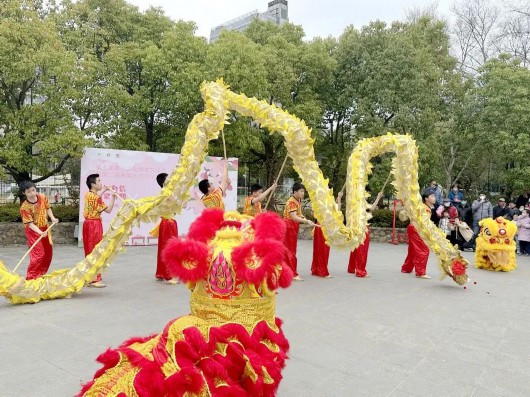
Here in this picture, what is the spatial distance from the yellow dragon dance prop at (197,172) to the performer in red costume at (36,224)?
0.51m

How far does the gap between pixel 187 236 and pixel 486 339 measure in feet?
10.7

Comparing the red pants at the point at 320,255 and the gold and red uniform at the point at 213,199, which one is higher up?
the gold and red uniform at the point at 213,199

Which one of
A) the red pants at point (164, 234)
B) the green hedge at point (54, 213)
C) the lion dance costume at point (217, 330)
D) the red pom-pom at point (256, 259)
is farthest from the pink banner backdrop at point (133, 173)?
the red pom-pom at point (256, 259)

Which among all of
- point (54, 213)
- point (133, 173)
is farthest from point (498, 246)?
point (54, 213)

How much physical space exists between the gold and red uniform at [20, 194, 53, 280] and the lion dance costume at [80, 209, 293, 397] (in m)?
3.87

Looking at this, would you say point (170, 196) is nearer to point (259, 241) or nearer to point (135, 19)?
point (259, 241)

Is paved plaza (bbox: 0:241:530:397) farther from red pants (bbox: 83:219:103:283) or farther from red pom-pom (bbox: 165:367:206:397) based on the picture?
red pom-pom (bbox: 165:367:206:397)

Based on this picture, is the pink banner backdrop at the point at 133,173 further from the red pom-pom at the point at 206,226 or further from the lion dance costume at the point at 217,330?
the lion dance costume at the point at 217,330

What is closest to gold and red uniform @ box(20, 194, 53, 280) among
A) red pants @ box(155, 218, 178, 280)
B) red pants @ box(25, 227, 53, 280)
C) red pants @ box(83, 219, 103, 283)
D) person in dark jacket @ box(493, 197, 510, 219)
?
red pants @ box(25, 227, 53, 280)

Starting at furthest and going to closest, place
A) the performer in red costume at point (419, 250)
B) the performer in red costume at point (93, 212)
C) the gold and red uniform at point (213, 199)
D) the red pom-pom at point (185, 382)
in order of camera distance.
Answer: the performer in red costume at point (419, 250) → the gold and red uniform at point (213, 199) → the performer in red costume at point (93, 212) → the red pom-pom at point (185, 382)

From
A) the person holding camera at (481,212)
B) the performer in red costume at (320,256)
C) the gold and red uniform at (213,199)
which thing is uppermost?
the gold and red uniform at (213,199)

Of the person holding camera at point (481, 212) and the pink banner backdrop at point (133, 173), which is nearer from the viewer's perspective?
the pink banner backdrop at point (133, 173)

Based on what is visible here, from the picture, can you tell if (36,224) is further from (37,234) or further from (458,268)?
(458,268)

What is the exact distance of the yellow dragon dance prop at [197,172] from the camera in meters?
4.38
